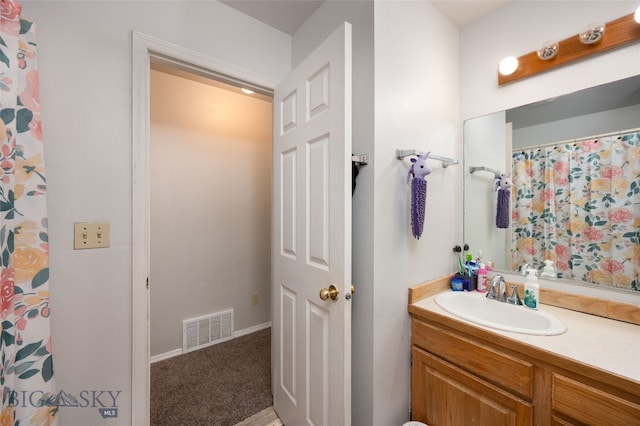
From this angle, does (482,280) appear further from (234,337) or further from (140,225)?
(234,337)

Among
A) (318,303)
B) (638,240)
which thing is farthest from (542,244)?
(318,303)

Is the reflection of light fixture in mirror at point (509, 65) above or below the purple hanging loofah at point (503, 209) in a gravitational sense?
above

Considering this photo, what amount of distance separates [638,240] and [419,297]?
3.19ft

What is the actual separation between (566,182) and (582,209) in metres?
0.15

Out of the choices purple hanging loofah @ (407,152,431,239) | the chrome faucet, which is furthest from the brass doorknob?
the chrome faucet

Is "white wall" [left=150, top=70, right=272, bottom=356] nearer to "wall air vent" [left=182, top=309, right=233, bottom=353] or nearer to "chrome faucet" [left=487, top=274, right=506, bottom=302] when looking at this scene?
"wall air vent" [left=182, top=309, right=233, bottom=353]

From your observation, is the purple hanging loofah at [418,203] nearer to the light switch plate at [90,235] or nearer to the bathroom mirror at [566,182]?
the bathroom mirror at [566,182]

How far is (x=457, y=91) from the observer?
1.66 meters

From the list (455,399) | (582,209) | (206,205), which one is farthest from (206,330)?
(582,209)

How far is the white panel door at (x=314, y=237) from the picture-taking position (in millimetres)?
1013

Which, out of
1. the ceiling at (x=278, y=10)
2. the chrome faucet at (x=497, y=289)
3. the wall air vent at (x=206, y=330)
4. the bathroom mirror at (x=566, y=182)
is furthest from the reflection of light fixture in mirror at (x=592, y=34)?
the wall air vent at (x=206, y=330)

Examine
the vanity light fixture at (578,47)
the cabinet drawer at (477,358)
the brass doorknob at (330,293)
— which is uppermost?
the vanity light fixture at (578,47)

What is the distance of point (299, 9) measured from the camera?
150 centimetres

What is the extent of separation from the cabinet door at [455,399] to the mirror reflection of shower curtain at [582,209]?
73 centimetres
